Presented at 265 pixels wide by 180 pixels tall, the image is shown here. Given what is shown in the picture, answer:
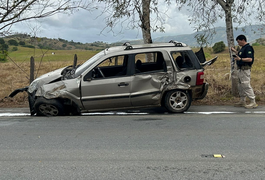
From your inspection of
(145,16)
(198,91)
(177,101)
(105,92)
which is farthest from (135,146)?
(145,16)

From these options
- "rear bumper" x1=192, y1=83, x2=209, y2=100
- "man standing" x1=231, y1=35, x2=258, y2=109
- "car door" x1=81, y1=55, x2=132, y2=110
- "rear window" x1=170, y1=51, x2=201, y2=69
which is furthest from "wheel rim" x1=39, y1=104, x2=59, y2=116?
"man standing" x1=231, y1=35, x2=258, y2=109

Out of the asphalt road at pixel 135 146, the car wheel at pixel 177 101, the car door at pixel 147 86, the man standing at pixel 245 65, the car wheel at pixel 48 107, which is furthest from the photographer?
the man standing at pixel 245 65

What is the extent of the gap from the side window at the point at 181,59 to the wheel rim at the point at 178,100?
0.74 metres

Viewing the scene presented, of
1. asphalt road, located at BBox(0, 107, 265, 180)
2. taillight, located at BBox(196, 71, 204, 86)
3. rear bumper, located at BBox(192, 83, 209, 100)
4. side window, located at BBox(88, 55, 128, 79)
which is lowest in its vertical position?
asphalt road, located at BBox(0, 107, 265, 180)

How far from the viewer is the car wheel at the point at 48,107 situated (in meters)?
7.09

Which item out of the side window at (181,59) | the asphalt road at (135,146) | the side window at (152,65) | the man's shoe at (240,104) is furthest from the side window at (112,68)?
the man's shoe at (240,104)

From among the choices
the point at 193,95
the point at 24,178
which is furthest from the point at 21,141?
the point at 193,95

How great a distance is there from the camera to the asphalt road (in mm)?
3824

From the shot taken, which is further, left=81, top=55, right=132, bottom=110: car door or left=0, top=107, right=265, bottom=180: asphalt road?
left=81, top=55, right=132, bottom=110: car door

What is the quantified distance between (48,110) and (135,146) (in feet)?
11.0

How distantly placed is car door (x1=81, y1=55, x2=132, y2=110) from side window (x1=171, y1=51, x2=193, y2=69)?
135 cm

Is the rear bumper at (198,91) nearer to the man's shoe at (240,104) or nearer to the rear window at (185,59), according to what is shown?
the rear window at (185,59)

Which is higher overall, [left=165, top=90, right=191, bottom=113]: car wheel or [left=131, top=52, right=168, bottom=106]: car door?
[left=131, top=52, right=168, bottom=106]: car door

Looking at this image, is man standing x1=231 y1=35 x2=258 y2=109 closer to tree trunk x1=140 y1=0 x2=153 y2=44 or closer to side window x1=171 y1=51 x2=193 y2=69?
side window x1=171 y1=51 x2=193 y2=69
